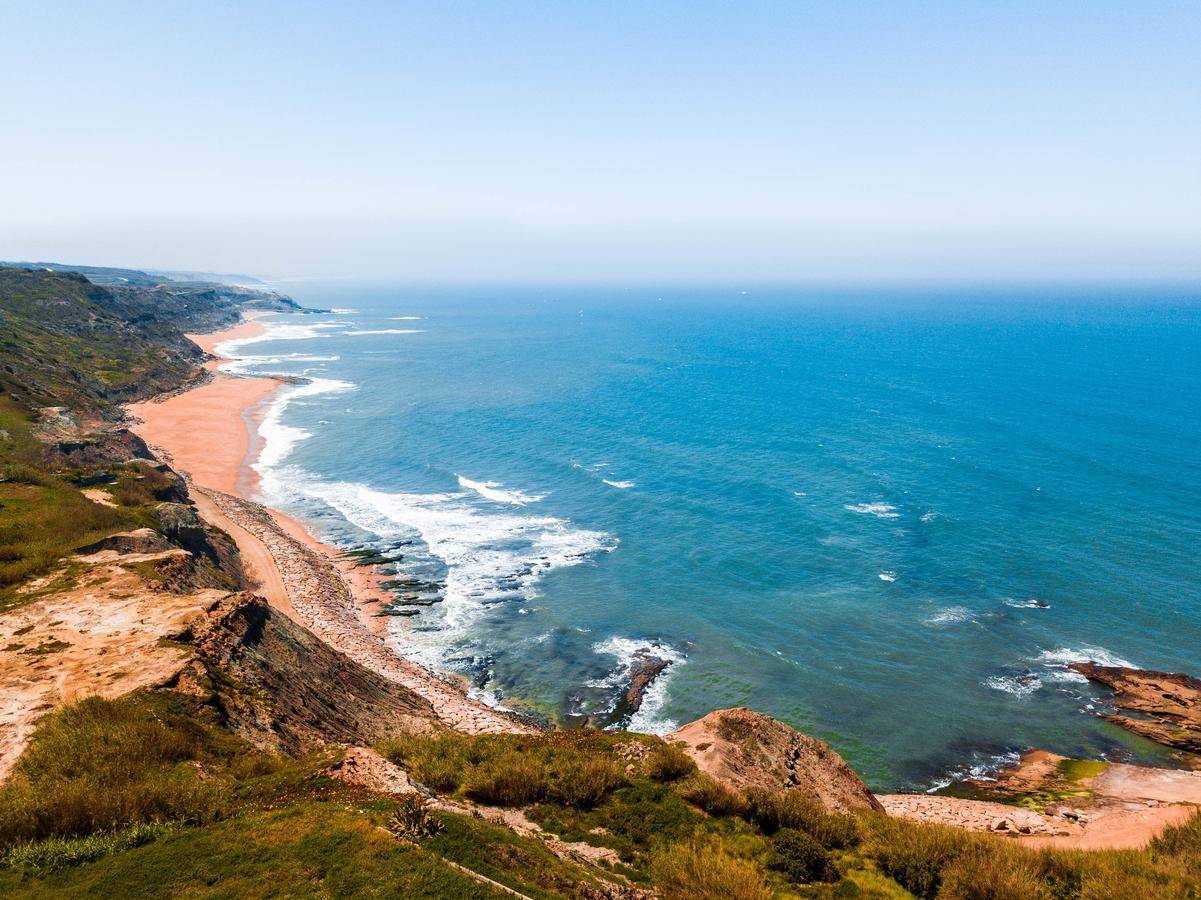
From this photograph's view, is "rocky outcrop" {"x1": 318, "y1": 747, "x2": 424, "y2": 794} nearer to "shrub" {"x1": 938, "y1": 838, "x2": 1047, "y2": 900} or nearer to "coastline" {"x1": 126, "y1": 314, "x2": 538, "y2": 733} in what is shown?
"shrub" {"x1": 938, "y1": 838, "x2": 1047, "y2": 900}

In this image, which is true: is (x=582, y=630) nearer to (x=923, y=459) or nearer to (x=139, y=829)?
(x=139, y=829)

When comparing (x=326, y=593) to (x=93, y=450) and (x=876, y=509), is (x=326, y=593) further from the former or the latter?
(x=876, y=509)

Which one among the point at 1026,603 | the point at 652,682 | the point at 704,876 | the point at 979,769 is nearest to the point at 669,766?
the point at 704,876

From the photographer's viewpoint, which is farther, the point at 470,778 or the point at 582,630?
the point at 582,630

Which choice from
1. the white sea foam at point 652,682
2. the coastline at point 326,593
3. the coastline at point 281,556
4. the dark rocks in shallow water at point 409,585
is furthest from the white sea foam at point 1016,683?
the dark rocks in shallow water at point 409,585

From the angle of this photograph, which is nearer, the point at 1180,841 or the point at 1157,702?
the point at 1180,841

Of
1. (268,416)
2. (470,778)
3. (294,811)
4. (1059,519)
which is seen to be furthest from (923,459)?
(268,416)
